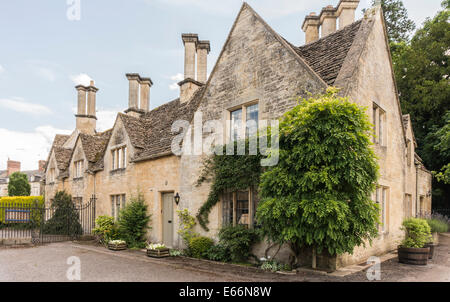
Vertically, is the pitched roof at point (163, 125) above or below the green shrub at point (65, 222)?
above

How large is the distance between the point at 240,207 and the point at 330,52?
6439 millimetres

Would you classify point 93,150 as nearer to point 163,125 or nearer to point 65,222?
point 65,222

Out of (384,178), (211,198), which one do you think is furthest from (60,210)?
(384,178)

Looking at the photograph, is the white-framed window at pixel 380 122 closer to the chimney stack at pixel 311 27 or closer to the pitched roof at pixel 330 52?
the pitched roof at pixel 330 52

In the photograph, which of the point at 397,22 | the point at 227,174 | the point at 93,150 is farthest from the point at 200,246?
the point at 397,22

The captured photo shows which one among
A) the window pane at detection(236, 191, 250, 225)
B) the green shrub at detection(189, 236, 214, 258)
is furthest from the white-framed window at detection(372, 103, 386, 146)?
the green shrub at detection(189, 236, 214, 258)

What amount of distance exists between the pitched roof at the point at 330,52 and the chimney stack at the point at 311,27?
134 inches

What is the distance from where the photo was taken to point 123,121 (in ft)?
56.2

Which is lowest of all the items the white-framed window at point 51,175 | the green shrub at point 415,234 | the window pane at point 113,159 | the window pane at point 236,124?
the green shrub at point 415,234

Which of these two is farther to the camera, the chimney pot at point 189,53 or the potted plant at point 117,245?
the chimney pot at point 189,53

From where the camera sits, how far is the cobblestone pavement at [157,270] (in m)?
8.08

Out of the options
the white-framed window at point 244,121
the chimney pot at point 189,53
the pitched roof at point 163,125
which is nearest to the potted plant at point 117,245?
the pitched roof at point 163,125
